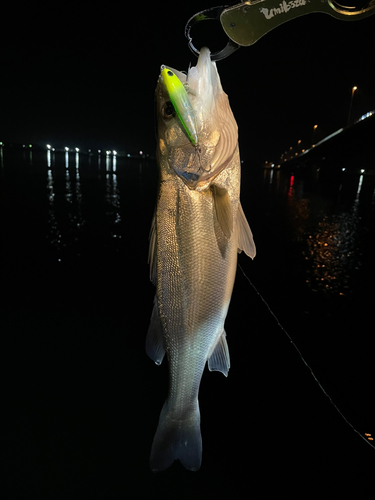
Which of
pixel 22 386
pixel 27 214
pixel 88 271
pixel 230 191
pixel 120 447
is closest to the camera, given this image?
pixel 230 191

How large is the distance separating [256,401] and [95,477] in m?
1.64

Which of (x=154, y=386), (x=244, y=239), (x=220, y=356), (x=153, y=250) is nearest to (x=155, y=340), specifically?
(x=220, y=356)

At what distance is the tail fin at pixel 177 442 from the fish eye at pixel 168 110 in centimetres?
160

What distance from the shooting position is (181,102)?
4.58 feet

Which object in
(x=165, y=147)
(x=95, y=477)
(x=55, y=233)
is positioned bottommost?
(x=95, y=477)

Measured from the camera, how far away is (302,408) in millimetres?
3064

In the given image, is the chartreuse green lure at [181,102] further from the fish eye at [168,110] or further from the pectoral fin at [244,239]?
the pectoral fin at [244,239]

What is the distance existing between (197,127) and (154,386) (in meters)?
2.92

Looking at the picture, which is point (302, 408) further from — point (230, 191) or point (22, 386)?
point (22, 386)

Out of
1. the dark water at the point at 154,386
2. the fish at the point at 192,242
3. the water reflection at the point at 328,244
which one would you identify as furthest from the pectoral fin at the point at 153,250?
the water reflection at the point at 328,244

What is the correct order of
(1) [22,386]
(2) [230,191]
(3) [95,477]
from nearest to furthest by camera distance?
(2) [230,191] < (3) [95,477] < (1) [22,386]

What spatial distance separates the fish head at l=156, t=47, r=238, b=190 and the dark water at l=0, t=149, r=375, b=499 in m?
2.40

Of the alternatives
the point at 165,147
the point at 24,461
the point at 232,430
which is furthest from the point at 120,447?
the point at 165,147

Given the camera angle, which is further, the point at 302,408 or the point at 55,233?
the point at 55,233
